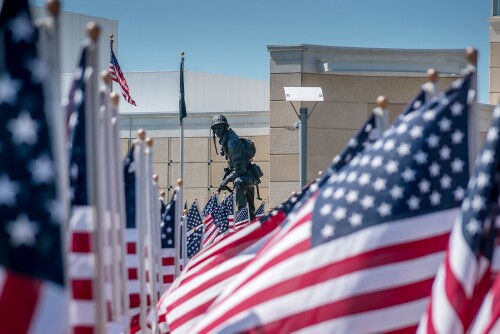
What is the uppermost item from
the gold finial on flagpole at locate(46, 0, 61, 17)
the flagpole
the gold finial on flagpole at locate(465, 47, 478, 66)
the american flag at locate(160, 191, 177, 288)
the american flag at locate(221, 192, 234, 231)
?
the gold finial on flagpole at locate(46, 0, 61, 17)

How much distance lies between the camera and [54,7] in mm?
3543

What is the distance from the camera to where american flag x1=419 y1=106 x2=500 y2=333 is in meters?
4.22

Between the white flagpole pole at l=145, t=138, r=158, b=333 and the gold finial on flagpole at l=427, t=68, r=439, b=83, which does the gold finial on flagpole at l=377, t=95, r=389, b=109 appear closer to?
the gold finial on flagpole at l=427, t=68, r=439, b=83

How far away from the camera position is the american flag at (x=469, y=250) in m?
4.22

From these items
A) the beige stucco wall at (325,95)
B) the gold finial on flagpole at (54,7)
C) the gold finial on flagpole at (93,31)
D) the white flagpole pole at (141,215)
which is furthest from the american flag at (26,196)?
the beige stucco wall at (325,95)

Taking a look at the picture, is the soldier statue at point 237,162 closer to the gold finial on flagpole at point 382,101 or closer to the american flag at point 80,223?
the gold finial on flagpole at point 382,101


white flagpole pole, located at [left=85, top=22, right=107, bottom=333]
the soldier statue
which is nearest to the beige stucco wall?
the soldier statue

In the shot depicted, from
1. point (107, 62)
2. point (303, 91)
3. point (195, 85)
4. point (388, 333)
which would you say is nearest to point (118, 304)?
point (388, 333)

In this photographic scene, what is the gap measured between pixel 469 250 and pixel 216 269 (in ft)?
8.66

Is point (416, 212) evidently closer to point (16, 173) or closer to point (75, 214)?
point (75, 214)

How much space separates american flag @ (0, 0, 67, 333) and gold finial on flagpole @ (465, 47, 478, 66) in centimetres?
233

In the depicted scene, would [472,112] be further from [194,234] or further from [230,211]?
[230,211]

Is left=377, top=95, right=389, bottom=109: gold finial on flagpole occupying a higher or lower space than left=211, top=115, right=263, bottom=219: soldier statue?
higher

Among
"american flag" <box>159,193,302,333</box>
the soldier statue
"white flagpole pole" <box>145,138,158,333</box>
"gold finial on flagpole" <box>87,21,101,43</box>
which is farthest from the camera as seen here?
the soldier statue
